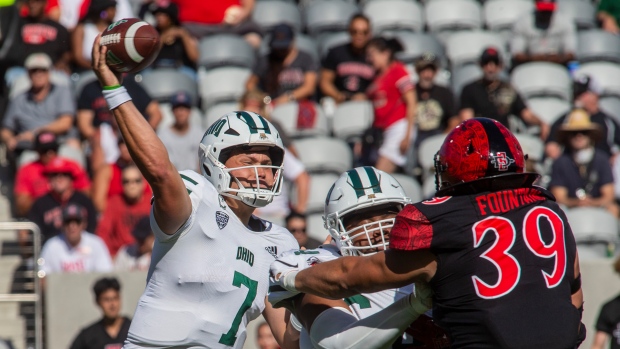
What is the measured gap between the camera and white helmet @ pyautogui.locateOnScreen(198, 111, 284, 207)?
4.49 m

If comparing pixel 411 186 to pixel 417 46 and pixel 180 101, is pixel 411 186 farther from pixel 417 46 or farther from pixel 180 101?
pixel 417 46

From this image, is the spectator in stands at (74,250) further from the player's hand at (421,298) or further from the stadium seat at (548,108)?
the player's hand at (421,298)

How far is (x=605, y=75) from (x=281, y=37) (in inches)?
150

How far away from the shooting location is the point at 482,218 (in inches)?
133

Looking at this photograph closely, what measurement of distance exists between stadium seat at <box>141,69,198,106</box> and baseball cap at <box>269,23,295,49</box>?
997 mm

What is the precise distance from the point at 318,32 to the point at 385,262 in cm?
959

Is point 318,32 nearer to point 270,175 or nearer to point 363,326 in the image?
point 270,175

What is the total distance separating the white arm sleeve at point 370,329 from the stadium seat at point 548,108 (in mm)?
8168

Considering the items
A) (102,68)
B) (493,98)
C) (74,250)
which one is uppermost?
(102,68)

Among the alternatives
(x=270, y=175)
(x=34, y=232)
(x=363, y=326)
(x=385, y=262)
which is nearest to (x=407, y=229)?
(x=385, y=262)

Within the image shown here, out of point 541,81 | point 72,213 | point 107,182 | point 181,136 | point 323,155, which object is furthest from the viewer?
point 541,81

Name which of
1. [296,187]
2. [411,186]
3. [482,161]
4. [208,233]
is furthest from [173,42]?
Answer: [482,161]

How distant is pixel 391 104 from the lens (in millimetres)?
10688

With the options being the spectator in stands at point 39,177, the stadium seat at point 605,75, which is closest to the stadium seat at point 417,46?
the stadium seat at point 605,75
